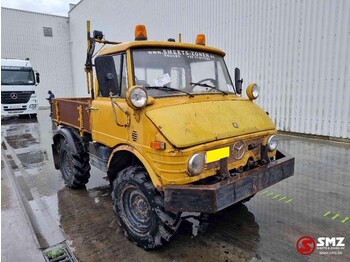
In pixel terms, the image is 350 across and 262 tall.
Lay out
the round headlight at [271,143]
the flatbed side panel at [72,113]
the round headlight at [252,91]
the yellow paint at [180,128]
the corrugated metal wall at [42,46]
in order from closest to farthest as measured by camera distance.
Result: 1. the yellow paint at [180,128]
2. the round headlight at [271,143]
3. the round headlight at [252,91]
4. the flatbed side panel at [72,113]
5. the corrugated metal wall at [42,46]

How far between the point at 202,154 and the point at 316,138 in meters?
7.42

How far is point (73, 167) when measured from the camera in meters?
5.05

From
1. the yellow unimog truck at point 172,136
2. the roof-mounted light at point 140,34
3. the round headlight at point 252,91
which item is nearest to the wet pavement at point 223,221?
the yellow unimog truck at point 172,136

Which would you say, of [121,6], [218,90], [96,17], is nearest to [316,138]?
[218,90]

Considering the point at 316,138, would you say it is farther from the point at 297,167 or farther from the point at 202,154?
the point at 202,154

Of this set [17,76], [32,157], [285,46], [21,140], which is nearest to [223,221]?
[32,157]

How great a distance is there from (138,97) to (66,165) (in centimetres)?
330

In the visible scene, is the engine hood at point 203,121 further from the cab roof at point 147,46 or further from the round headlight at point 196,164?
the cab roof at point 147,46

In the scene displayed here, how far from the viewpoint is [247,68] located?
10.9 m

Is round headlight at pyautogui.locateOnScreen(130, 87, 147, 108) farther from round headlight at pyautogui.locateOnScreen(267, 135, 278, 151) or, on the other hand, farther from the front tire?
round headlight at pyautogui.locateOnScreen(267, 135, 278, 151)

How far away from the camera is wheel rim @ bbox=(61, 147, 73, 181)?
209 inches

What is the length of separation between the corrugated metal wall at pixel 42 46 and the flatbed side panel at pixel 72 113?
2151 centimetres

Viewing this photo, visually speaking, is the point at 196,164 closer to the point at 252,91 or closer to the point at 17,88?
the point at 252,91

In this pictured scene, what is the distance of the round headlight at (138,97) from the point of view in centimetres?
288
